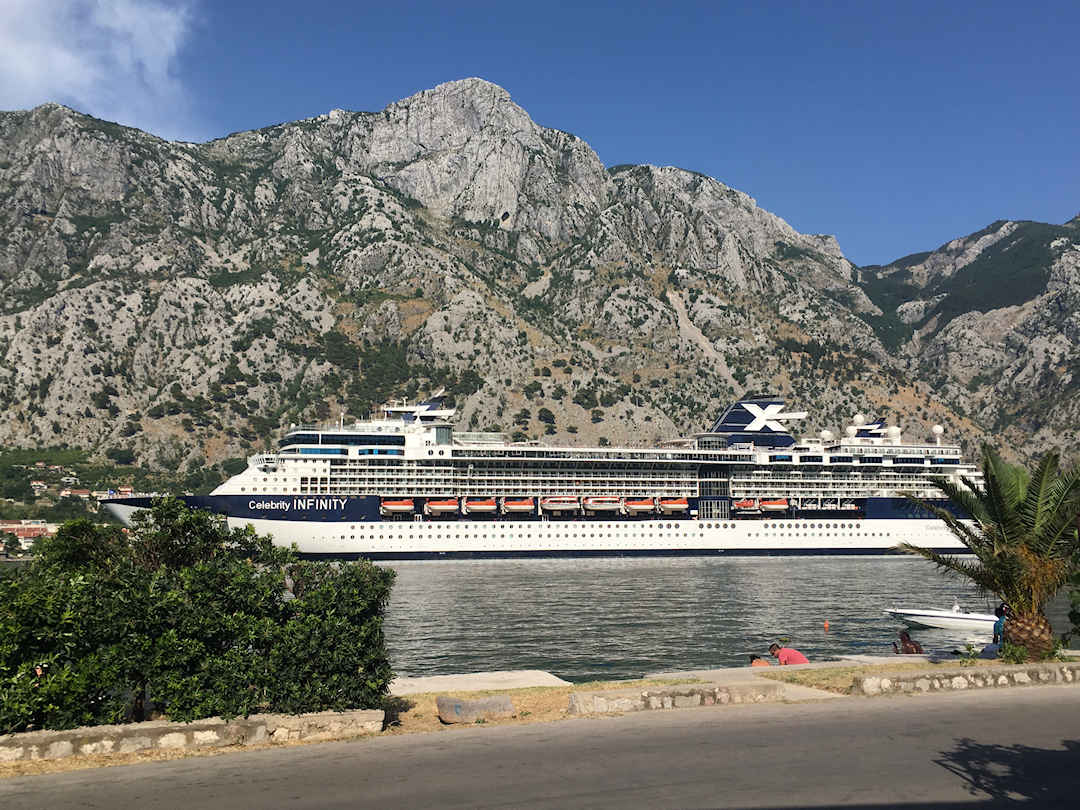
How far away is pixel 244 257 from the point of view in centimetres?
18362

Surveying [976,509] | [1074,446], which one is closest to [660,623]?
[976,509]

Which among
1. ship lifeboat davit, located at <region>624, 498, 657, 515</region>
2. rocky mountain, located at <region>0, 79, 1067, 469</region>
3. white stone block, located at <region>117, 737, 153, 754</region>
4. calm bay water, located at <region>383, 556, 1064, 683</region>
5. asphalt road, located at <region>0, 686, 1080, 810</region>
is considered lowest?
calm bay water, located at <region>383, 556, 1064, 683</region>

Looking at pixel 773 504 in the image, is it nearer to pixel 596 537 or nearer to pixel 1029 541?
pixel 596 537

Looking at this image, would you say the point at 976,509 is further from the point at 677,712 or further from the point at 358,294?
the point at 358,294

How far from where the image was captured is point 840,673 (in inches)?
774

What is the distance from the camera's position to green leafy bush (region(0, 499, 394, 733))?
1302cm

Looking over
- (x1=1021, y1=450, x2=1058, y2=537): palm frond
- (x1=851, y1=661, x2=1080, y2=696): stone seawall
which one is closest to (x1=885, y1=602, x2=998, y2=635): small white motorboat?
(x1=1021, y1=450, x2=1058, y2=537): palm frond

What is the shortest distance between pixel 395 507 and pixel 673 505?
95.5ft

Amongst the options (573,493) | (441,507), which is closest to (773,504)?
(573,493)

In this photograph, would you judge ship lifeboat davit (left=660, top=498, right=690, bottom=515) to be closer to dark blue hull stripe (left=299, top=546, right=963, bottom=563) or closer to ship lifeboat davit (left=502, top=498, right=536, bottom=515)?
dark blue hull stripe (left=299, top=546, right=963, bottom=563)

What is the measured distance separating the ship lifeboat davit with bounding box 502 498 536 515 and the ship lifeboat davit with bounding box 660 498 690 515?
13713mm

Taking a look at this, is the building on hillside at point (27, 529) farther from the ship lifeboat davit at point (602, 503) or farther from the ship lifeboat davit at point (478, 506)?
the ship lifeboat davit at point (602, 503)

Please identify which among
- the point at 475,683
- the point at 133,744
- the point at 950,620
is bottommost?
the point at 950,620

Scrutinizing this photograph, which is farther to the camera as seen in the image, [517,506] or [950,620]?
[517,506]
